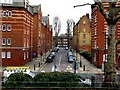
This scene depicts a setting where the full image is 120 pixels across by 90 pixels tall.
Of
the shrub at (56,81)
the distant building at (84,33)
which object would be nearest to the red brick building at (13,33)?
the shrub at (56,81)

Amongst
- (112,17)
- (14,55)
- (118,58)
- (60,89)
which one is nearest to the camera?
(60,89)

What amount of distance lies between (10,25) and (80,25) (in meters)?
32.3

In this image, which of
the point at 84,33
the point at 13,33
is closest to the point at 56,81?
the point at 13,33

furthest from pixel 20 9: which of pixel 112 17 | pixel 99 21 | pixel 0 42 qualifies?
pixel 112 17

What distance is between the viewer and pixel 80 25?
A: 5409 centimetres

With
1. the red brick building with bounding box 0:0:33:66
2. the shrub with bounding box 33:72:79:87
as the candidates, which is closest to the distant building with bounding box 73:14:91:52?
the red brick building with bounding box 0:0:33:66

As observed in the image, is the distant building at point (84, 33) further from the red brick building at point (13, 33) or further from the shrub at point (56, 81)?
the shrub at point (56, 81)

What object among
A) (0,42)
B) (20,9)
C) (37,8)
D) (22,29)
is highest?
(37,8)

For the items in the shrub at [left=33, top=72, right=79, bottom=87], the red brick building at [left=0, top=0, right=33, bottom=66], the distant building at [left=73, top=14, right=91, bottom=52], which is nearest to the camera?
the shrub at [left=33, top=72, right=79, bottom=87]

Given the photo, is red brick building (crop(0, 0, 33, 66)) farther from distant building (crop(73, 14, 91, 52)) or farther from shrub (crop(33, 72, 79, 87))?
distant building (crop(73, 14, 91, 52))

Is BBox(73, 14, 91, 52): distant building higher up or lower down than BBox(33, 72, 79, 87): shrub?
higher up

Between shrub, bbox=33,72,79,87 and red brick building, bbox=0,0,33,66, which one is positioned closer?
shrub, bbox=33,72,79,87

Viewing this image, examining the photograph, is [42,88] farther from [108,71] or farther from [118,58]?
[118,58]

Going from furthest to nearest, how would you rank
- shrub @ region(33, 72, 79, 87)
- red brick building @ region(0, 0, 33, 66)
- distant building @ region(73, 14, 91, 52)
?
distant building @ region(73, 14, 91, 52), red brick building @ region(0, 0, 33, 66), shrub @ region(33, 72, 79, 87)
